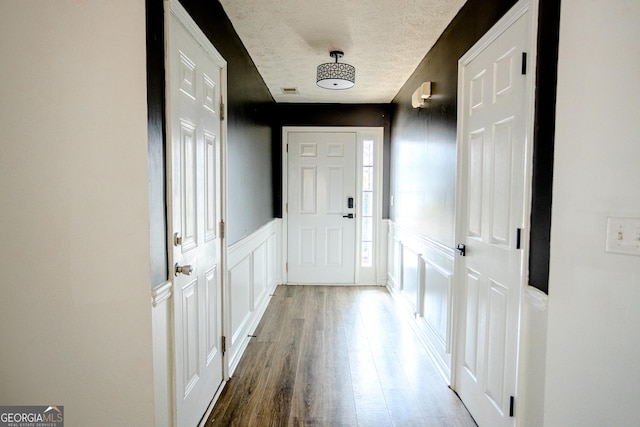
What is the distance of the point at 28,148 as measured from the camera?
122 centimetres

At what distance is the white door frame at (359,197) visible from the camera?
4730mm

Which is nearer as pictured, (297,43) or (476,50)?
(476,50)

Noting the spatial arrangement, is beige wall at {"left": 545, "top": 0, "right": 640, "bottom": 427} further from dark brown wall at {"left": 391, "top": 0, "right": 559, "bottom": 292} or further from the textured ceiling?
the textured ceiling

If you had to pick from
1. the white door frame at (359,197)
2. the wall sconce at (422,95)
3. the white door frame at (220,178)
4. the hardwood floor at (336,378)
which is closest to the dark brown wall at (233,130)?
the white door frame at (220,178)

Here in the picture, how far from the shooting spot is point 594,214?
1.17m

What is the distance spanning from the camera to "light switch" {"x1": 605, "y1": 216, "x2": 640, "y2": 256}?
108cm

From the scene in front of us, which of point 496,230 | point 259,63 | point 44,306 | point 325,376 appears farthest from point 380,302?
point 44,306

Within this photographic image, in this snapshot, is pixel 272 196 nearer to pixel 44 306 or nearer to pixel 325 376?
pixel 325 376

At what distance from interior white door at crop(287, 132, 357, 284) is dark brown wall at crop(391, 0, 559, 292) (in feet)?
2.45

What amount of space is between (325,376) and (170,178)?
170 centimetres

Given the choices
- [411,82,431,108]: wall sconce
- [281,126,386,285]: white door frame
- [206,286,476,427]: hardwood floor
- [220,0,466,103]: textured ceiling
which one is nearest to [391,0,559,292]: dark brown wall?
[411,82,431,108]: wall sconce

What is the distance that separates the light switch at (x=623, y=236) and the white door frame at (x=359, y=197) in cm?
366

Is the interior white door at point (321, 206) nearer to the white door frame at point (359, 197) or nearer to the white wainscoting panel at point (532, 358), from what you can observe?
the white door frame at point (359, 197)

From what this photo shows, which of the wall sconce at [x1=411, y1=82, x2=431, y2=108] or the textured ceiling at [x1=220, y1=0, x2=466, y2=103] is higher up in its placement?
the textured ceiling at [x1=220, y1=0, x2=466, y2=103]
